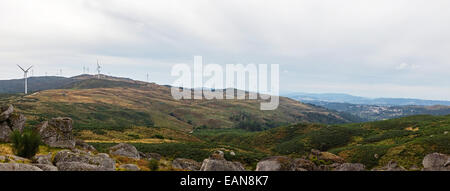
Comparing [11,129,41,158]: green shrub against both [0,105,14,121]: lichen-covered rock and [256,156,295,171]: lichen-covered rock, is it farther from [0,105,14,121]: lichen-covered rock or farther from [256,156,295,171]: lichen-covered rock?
[256,156,295,171]: lichen-covered rock

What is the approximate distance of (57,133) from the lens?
4750 cm

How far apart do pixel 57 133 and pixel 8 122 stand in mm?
8931

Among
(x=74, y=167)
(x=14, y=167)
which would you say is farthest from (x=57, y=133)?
(x=14, y=167)

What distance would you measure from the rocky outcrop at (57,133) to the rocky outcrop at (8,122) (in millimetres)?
4532

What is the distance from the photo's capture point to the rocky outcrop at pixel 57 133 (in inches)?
1826

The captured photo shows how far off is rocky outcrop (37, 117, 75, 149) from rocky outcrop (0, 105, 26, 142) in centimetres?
453

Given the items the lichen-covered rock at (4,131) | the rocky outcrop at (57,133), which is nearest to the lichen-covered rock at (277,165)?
the rocky outcrop at (57,133)

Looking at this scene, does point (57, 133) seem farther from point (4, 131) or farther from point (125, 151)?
point (125, 151)

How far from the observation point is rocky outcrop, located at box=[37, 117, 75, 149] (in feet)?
152

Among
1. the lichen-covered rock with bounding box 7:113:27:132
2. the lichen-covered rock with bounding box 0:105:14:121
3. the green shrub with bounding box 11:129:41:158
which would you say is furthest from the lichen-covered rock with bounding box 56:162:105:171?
the lichen-covered rock with bounding box 0:105:14:121
